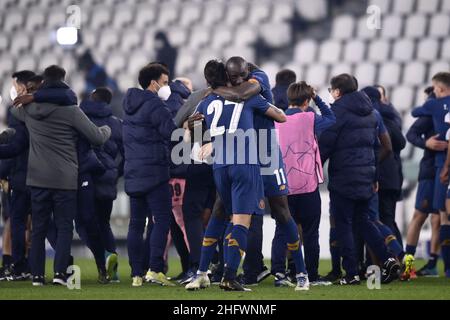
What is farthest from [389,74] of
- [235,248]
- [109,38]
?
[235,248]

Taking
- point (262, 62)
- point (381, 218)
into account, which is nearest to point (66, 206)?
point (381, 218)

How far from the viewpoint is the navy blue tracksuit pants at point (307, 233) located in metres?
10.1

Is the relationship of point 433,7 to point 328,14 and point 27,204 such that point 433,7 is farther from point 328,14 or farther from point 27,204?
point 27,204

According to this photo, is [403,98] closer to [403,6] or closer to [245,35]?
[403,6]

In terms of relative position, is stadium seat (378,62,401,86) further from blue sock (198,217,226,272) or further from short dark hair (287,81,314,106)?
blue sock (198,217,226,272)

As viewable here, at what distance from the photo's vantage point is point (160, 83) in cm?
1020

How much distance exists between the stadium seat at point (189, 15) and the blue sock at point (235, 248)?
1074cm

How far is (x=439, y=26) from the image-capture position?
59.0 feet

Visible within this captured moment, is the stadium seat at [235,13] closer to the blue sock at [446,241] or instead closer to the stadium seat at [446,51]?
the stadium seat at [446,51]

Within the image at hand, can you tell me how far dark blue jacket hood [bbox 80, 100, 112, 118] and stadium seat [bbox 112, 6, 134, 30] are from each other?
8.61 m

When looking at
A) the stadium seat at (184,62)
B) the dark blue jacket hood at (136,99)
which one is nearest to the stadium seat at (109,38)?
the stadium seat at (184,62)

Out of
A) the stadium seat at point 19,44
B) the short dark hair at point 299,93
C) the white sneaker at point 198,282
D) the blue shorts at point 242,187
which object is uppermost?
the stadium seat at point 19,44

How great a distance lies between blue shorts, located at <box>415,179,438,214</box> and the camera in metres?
11.9

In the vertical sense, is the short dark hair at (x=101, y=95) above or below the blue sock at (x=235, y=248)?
above
